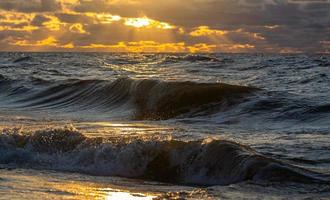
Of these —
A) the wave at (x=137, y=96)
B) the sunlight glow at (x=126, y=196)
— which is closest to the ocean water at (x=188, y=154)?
the sunlight glow at (x=126, y=196)

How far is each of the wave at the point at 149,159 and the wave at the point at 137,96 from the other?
6.80 metres

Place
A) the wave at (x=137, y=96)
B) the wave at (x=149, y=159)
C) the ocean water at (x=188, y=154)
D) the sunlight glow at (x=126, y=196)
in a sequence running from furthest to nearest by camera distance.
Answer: the wave at (x=137, y=96) → the wave at (x=149, y=159) → the ocean water at (x=188, y=154) → the sunlight glow at (x=126, y=196)

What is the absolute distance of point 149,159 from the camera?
364 inches

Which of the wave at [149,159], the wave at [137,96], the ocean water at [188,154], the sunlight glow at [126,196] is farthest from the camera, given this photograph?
the wave at [137,96]

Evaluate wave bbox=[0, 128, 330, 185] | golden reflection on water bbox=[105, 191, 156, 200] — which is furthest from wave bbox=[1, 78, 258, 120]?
golden reflection on water bbox=[105, 191, 156, 200]

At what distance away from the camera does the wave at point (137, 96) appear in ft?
58.5

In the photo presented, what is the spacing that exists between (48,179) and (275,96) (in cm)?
1069

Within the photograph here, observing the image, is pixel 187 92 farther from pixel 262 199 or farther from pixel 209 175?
pixel 262 199

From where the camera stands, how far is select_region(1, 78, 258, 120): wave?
1784 centimetres

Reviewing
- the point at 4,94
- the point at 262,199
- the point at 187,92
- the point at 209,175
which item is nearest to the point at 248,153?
the point at 209,175

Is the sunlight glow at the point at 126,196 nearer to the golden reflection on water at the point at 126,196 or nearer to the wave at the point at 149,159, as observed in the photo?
the golden reflection on water at the point at 126,196

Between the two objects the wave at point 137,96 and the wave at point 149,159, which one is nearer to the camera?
the wave at point 149,159

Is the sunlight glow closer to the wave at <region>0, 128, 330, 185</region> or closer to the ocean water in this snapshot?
the ocean water

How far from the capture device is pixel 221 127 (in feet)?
43.2
